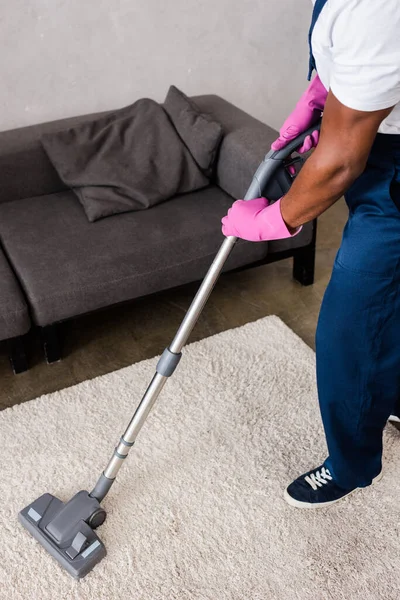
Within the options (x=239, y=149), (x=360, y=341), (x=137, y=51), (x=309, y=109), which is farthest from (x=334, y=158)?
(x=137, y=51)

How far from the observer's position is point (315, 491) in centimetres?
176

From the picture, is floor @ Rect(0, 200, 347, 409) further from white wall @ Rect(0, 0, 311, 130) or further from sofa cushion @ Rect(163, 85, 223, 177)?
white wall @ Rect(0, 0, 311, 130)

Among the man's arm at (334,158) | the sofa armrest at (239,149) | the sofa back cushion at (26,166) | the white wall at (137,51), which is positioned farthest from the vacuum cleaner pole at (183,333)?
the white wall at (137,51)

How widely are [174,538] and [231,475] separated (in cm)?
26

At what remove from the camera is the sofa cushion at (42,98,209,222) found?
7.70 ft

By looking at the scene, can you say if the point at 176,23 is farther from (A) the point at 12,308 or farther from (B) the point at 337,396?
(B) the point at 337,396

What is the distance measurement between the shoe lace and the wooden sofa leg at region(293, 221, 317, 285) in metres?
1.00

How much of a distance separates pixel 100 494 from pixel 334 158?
3.42ft

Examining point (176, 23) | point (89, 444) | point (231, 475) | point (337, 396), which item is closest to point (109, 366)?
point (89, 444)

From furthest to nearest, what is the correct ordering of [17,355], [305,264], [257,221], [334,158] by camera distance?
1. [305,264]
2. [17,355]
3. [257,221]
4. [334,158]

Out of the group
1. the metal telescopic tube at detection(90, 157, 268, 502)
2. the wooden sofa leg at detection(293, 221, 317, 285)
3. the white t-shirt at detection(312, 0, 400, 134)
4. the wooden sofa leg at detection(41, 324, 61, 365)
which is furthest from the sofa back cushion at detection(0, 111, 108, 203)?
the white t-shirt at detection(312, 0, 400, 134)

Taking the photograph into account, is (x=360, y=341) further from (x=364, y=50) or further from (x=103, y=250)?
(x=103, y=250)

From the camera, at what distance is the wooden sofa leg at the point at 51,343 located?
7.02ft

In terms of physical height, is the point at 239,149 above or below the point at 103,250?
above
